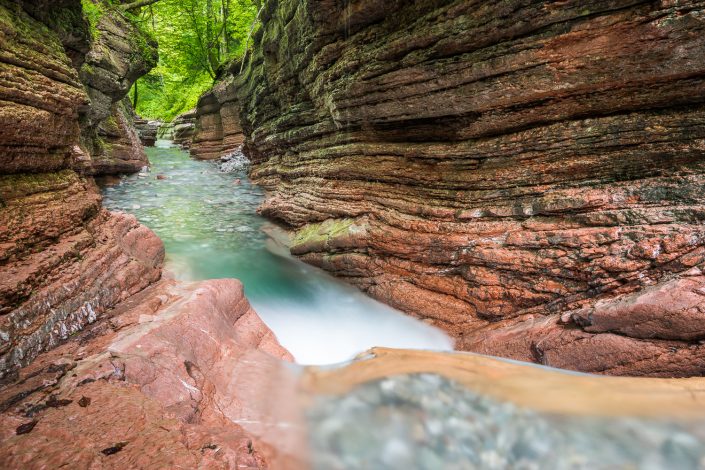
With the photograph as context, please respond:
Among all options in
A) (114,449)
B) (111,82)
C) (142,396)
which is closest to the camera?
(114,449)

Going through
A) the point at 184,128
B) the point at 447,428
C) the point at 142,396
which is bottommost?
the point at 447,428

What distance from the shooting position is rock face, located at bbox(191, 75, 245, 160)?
1903cm

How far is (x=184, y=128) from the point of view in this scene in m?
25.5

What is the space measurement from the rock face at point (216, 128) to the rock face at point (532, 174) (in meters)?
13.5

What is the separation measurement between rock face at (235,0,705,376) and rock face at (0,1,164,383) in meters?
3.73

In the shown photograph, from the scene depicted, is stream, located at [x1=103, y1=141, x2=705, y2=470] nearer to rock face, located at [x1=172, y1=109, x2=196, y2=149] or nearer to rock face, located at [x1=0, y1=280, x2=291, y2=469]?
rock face, located at [x1=0, y1=280, x2=291, y2=469]

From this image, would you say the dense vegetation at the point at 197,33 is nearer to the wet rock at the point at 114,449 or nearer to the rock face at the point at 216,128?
the rock face at the point at 216,128

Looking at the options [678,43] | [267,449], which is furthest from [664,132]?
[267,449]

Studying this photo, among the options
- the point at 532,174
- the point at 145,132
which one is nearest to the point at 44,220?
the point at 532,174

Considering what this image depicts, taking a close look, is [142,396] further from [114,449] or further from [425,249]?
[425,249]

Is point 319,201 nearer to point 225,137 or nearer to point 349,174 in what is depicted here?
point 349,174

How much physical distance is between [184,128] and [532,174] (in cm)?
2633

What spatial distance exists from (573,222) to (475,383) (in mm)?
2885

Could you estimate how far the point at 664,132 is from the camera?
4230 millimetres
